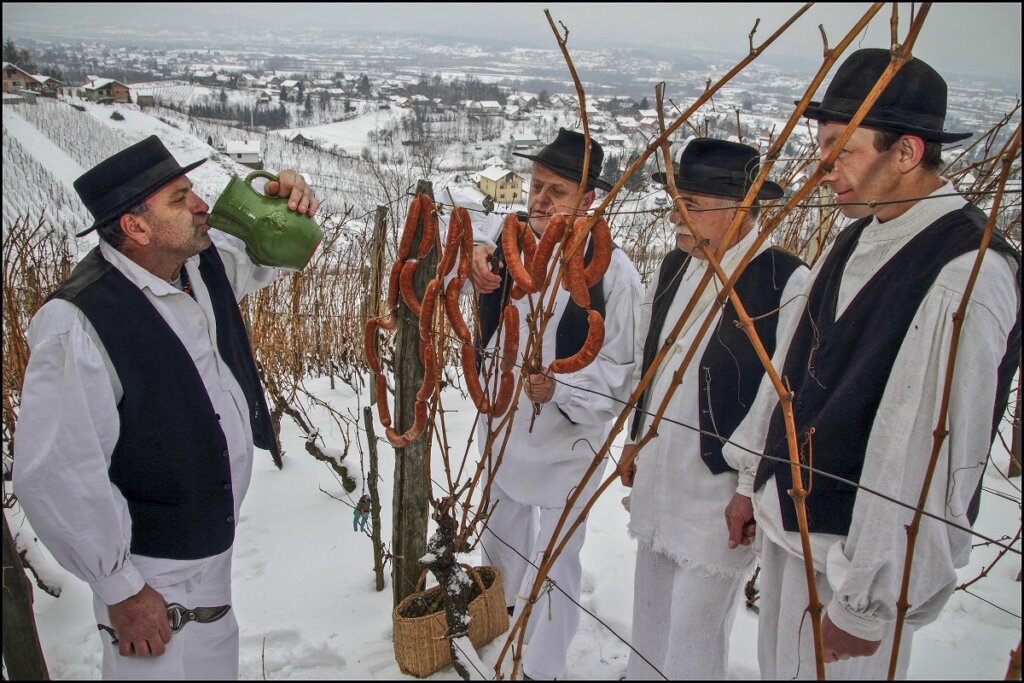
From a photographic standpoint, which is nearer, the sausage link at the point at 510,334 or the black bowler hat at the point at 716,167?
the sausage link at the point at 510,334

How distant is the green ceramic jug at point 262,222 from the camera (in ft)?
5.72

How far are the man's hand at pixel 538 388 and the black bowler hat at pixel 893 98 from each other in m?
0.92

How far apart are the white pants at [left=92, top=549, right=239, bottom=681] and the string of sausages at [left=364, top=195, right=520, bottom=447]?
713mm

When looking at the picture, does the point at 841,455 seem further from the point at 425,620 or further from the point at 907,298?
the point at 425,620

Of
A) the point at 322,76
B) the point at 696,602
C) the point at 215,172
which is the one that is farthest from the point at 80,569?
the point at 322,76

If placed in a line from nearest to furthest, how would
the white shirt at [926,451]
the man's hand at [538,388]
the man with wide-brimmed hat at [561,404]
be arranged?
1. the white shirt at [926,451]
2. the man's hand at [538,388]
3. the man with wide-brimmed hat at [561,404]

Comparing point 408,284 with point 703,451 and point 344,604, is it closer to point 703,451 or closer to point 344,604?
point 703,451

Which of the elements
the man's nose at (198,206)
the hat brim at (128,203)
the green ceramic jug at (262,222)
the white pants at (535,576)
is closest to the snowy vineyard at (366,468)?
the white pants at (535,576)

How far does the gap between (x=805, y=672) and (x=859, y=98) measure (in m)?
1.31

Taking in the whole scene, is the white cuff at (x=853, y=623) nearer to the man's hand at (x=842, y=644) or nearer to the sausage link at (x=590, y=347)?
the man's hand at (x=842, y=644)

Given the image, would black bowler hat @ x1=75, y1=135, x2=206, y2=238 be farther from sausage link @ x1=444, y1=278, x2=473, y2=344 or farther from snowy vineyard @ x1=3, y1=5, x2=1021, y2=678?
sausage link @ x1=444, y1=278, x2=473, y2=344

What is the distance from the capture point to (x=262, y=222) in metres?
1.75

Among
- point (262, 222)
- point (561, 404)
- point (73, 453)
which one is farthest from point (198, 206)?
point (561, 404)

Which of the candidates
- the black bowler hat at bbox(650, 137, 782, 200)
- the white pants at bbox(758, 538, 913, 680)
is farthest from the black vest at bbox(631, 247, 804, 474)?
the white pants at bbox(758, 538, 913, 680)
